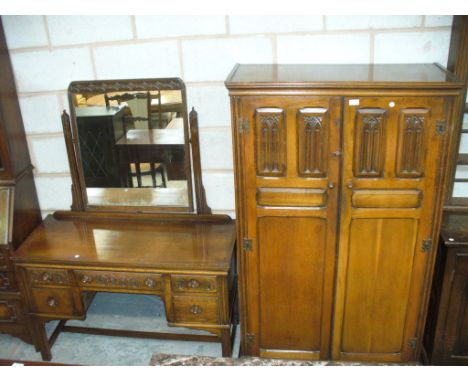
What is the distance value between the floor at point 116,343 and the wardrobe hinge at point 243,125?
163 centimetres

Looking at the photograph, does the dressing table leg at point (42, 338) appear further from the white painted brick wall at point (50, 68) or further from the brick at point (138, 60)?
the brick at point (138, 60)

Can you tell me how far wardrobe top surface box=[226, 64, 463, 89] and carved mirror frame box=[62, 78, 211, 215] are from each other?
0.52 metres

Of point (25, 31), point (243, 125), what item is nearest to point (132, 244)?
point (243, 125)

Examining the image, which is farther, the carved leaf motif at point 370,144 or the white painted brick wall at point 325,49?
the white painted brick wall at point 325,49

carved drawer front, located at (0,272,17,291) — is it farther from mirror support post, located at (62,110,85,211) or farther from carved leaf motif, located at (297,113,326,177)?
carved leaf motif, located at (297,113,326,177)

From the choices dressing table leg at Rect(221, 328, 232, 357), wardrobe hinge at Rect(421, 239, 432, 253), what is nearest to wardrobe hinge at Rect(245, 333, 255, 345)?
Answer: dressing table leg at Rect(221, 328, 232, 357)

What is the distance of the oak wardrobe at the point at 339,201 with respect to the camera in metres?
2.38

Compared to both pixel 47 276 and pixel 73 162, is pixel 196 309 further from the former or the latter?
pixel 73 162

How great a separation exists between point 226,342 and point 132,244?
34.4 inches

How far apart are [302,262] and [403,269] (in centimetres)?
58

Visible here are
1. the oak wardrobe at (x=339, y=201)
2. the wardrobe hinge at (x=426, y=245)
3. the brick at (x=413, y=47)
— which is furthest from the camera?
the brick at (x=413, y=47)

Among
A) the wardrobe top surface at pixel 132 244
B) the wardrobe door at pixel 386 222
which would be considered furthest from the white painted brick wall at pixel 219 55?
the wardrobe top surface at pixel 132 244

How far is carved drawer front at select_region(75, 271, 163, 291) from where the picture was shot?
2.93 m

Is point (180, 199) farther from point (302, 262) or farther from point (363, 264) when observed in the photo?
point (363, 264)
